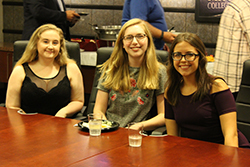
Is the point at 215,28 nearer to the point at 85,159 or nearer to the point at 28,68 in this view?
the point at 28,68

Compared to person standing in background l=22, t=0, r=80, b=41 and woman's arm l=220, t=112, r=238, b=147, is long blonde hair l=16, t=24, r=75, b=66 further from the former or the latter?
woman's arm l=220, t=112, r=238, b=147

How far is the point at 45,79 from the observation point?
2.55m

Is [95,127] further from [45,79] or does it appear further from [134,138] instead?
[45,79]

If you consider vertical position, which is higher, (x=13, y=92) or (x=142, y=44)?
(x=142, y=44)

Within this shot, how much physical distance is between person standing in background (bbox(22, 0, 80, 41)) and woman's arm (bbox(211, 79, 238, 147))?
233 cm

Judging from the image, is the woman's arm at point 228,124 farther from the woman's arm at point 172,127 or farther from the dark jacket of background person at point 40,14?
the dark jacket of background person at point 40,14

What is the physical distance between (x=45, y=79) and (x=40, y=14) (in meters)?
1.30

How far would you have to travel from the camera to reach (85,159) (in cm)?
136

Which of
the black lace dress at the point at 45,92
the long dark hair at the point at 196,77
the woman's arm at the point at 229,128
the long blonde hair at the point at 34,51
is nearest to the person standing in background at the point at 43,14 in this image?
the long blonde hair at the point at 34,51

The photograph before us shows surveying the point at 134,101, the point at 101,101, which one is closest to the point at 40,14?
the point at 101,101

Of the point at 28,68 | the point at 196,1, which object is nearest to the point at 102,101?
the point at 28,68

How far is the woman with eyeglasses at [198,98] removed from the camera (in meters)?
1.78

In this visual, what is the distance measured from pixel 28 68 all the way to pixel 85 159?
4.54ft

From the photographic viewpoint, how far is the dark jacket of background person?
3.60 m
